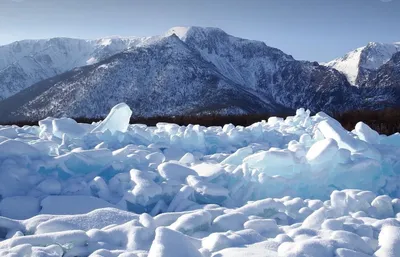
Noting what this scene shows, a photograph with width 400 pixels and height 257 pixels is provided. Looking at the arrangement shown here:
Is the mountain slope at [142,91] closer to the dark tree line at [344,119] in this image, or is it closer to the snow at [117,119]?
the dark tree line at [344,119]

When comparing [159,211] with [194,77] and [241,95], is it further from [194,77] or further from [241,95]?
[194,77]

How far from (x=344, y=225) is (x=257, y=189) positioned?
275 cm

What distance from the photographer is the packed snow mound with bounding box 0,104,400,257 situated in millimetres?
3979

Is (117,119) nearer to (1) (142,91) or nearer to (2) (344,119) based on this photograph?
(2) (344,119)

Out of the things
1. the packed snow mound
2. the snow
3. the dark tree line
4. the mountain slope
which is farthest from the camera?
the mountain slope

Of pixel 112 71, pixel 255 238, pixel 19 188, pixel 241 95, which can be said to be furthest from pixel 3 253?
pixel 112 71

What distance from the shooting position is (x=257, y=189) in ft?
24.3

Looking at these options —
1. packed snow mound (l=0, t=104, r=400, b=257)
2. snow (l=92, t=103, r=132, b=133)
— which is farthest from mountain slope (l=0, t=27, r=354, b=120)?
packed snow mound (l=0, t=104, r=400, b=257)

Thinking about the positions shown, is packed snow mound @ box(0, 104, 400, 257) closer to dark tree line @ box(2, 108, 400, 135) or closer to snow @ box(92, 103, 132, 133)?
snow @ box(92, 103, 132, 133)

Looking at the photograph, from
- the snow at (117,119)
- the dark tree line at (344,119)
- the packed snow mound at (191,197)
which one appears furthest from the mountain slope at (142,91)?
the packed snow mound at (191,197)

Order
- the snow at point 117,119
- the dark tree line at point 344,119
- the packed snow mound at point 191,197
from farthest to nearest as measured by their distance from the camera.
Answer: the dark tree line at point 344,119
the snow at point 117,119
the packed snow mound at point 191,197

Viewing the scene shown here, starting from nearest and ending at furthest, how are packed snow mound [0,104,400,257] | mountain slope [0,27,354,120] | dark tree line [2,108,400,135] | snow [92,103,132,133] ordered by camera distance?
packed snow mound [0,104,400,257]
snow [92,103,132,133]
dark tree line [2,108,400,135]
mountain slope [0,27,354,120]

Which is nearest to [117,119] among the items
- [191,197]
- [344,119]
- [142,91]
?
[191,197]

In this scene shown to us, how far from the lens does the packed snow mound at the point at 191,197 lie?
3979mm
